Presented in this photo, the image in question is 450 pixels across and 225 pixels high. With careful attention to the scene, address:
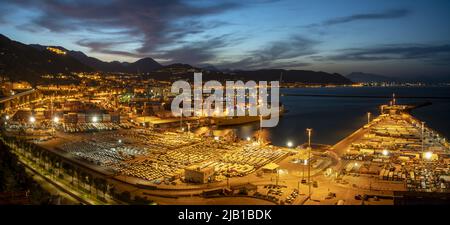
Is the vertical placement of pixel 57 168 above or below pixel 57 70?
below

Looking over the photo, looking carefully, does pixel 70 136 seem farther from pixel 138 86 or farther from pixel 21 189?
pixel 138 86

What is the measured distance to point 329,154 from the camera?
6734 millimetres

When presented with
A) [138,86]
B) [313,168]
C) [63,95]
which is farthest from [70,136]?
[138,86]

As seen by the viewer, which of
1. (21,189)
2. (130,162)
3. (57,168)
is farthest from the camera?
(130,162)

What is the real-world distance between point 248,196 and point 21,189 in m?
2.41

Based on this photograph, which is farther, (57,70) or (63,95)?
(57,70)

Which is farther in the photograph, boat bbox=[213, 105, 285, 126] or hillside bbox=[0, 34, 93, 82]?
hillside bbox=[0, 34, 93, 82]

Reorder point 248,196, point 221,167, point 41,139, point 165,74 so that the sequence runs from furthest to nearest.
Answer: point 165,74
point 41,139
point 221,167
point 248,196

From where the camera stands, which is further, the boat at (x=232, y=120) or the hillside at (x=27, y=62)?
the hillside at (x=27, y=62)

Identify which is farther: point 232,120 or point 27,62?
point 27,62

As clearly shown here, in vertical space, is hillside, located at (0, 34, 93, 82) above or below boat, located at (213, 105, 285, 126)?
above

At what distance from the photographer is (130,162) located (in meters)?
6.20

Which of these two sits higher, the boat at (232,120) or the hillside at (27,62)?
the hillside at (27,62)

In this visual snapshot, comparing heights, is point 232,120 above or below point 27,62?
below
